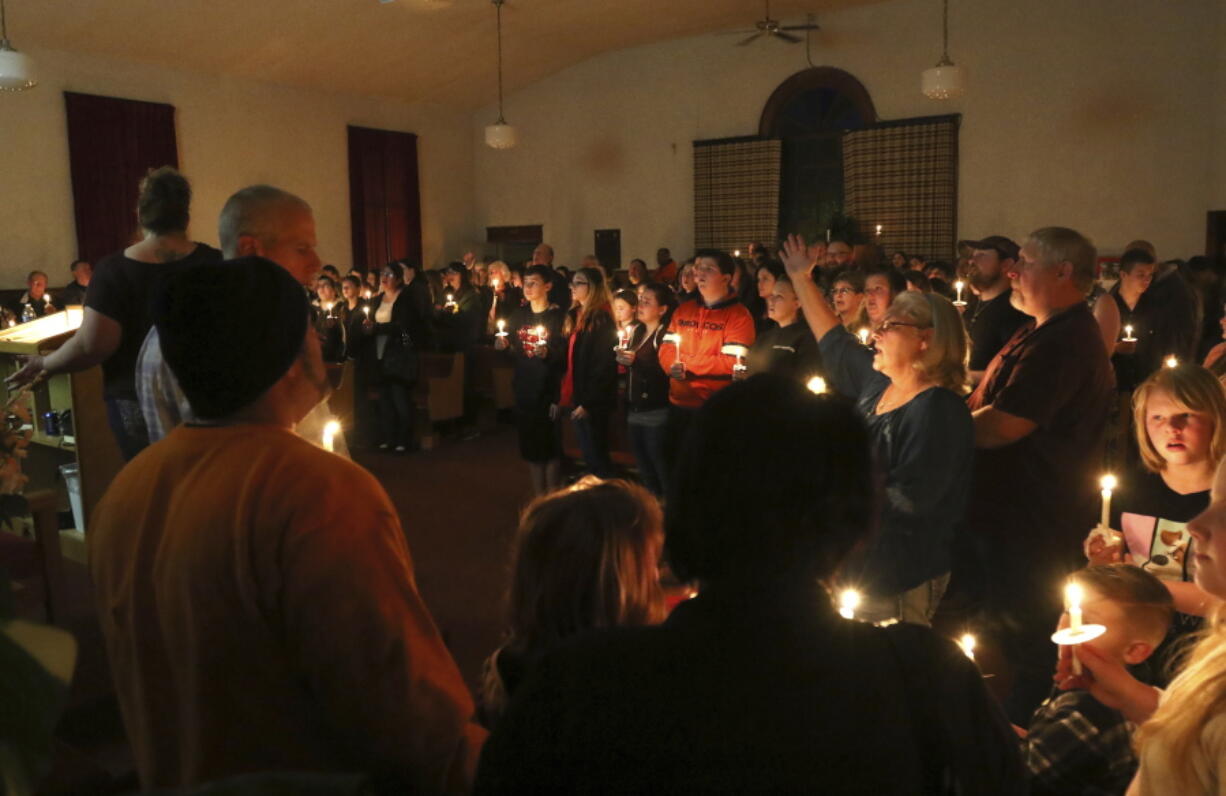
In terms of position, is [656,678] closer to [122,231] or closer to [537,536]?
[537,536]

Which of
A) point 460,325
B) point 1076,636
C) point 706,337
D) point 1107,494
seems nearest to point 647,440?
point 706,337

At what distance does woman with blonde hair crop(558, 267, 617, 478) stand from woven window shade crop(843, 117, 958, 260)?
8.63 meters

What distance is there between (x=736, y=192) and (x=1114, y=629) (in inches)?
513

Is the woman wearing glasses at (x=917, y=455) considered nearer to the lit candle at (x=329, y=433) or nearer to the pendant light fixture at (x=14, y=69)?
the lit candle at (x=329, y=433)

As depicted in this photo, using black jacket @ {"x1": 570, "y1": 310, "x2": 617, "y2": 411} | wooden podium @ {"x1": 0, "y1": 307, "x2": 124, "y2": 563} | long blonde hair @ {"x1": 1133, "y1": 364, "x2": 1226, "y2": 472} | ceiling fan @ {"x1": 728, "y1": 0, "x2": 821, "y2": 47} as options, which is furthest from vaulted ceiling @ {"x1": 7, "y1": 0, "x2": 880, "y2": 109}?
long blonde hair @ {"x1": 1133, "y1": 364, "x2": 1226, "y2": 472}

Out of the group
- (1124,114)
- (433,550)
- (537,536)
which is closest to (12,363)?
(433,550)

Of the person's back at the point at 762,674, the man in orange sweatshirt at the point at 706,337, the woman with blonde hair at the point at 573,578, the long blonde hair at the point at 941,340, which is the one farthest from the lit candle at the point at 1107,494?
the man in orange sweatshirt at the point at 706,337

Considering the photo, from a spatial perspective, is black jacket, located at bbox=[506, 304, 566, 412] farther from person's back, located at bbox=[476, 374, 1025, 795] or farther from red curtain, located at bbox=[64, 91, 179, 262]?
red curtain, located at bbox=[64, 91, 179, 262]

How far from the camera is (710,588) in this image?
922 millimetres

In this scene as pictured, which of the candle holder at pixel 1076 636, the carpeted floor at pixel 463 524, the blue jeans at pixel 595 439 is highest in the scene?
the candle holder at pixel 1076 636

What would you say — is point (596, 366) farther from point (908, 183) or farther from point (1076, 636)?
point (908, 183)

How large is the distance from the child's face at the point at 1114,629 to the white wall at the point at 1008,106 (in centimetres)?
1100

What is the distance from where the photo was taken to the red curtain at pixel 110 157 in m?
12.0

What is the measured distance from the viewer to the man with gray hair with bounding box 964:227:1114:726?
289cm
